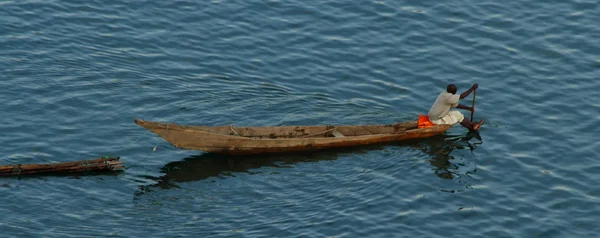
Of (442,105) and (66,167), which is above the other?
(442,105)

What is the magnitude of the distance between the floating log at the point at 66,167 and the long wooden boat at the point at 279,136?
4.01 ft

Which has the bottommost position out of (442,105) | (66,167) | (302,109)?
(66,167)

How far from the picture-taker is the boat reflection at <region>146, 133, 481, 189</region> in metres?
24.8

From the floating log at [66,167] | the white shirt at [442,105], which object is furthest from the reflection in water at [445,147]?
the floating log at [66,167]

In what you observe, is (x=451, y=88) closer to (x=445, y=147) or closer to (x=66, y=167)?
(x=445, y=147)

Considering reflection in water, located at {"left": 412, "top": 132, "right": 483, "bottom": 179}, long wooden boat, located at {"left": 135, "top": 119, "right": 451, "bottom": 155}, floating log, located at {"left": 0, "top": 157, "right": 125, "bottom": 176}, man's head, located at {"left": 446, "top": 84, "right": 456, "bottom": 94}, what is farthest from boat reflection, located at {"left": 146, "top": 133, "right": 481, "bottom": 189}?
man's head, located at {"left": 446, "top": 84, "right": 456, "bottom": 94}

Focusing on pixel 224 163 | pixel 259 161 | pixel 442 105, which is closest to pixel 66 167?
pixel 224 163

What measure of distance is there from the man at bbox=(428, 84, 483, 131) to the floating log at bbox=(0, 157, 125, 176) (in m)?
7.96

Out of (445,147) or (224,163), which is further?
(445,147)

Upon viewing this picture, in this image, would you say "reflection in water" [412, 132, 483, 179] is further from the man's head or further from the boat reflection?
the man's head

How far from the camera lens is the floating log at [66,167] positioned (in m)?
23.7

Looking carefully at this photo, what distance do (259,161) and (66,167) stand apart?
4.58 metres

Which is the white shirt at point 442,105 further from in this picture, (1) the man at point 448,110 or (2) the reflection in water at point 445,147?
(2) the reflection in water at point 445,147

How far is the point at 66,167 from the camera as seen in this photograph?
2389 cm
